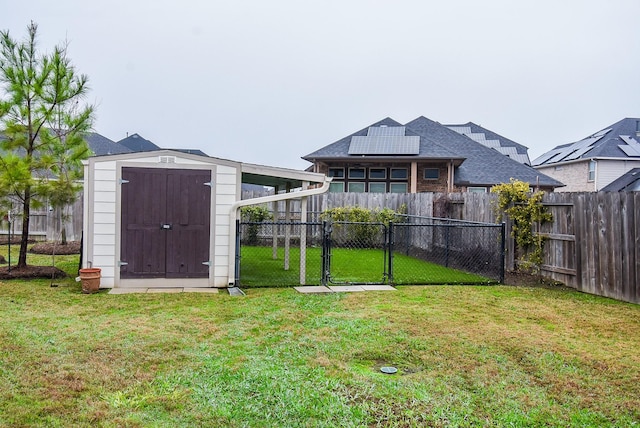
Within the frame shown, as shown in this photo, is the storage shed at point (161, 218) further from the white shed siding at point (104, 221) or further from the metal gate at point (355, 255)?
the metal gate at point (355, 255)

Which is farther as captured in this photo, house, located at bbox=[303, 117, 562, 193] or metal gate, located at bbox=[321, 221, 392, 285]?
house, located at bbox=[303, 117, 562, 193]

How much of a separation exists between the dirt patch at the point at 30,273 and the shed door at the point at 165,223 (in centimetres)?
169

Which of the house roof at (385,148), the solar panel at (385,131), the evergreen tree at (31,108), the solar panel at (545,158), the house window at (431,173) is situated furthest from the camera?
the solar panel at (545,158)

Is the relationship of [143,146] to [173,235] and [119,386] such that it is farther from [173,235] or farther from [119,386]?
[119,386]

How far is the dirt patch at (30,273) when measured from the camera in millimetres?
8453

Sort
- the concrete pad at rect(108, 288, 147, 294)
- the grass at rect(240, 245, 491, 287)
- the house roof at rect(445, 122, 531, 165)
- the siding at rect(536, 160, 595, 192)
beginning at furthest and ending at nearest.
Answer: the house roof at rect(445, 122, 531, 165)
the siding at rect(536, 160, 595, 192)
the grass at rect(240, 245, 491, 287)
the concrete pad at rect(108, 288, 147, 294)

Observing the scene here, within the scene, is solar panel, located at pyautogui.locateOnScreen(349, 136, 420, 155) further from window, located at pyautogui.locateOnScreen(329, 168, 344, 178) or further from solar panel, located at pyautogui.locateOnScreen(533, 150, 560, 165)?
solar panel, located at pyautogui.locateOnScreen(533, 150, 560, 165)

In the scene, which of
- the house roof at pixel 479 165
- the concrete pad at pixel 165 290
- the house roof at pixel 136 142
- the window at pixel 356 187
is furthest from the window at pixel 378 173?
the house roof at pixel 136 142

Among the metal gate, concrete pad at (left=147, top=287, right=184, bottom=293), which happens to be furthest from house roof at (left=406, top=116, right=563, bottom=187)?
concrete pad at (left=147, top=287, right=184, bottom=293)

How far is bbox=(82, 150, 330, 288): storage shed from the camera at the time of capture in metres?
7.64

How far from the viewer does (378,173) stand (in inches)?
866

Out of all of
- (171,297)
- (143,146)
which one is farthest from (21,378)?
(143,146)

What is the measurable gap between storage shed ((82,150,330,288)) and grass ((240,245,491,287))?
0.93m

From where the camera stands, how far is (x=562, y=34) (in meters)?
14.9
